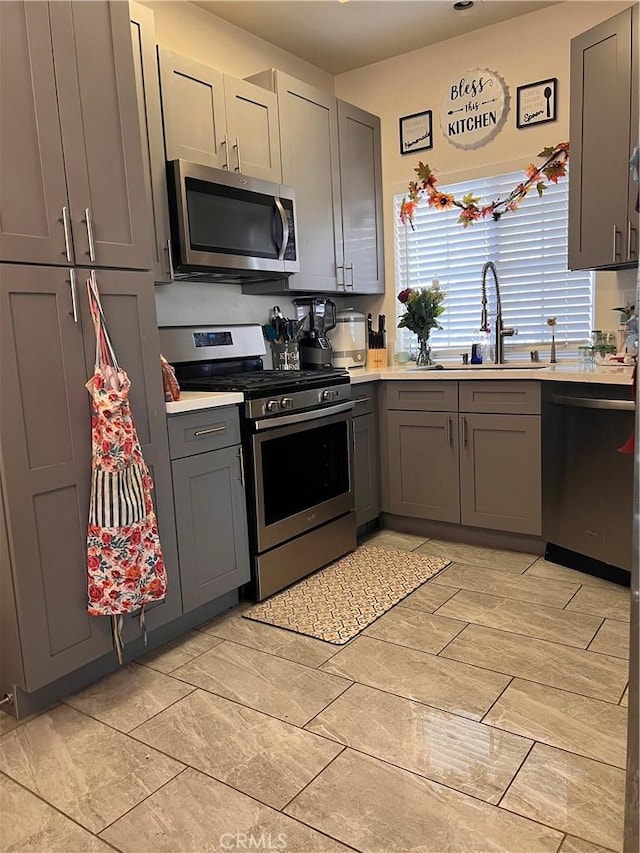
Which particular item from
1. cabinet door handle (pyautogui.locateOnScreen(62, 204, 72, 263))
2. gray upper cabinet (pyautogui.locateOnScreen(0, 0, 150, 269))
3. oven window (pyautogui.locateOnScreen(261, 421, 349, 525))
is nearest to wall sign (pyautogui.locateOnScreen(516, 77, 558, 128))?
oven window (pyautogui.locateOnScreen(261, 421, 349, 525))

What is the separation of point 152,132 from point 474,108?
2.02 m

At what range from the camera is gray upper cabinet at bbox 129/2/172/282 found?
255 cm

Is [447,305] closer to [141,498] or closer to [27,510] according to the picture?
[141,498]

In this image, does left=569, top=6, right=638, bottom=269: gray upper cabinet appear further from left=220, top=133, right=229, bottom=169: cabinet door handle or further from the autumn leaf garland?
left=220, top=133, right=229, bottom=169: cabinet door handle

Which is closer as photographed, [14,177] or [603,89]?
[14,177]

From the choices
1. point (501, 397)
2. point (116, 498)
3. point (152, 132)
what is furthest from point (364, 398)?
point (116, 498)

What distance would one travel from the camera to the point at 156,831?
1.53 m

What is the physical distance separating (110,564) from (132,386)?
1.96 feet

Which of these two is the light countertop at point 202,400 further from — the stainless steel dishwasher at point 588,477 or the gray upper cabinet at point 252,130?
the stainless steel dishwasher at point 588,477

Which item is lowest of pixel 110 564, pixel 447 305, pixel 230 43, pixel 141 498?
pixel 110 564

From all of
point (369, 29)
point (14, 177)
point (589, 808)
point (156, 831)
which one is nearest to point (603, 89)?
point (369, 29)

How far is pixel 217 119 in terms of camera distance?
294cm

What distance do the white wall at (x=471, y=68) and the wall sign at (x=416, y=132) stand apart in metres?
0.03

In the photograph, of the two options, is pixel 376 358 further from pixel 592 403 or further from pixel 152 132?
pixel 152 132
